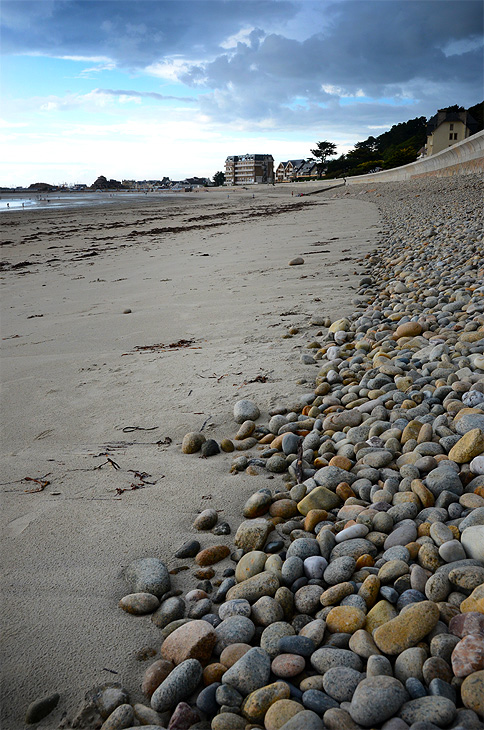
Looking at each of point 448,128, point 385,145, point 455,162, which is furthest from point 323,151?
point 455,162

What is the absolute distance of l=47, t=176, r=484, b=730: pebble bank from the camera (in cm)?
104

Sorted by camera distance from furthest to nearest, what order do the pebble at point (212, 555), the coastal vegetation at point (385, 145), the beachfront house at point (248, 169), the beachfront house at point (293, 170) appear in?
the beachfront house at point (248, 169), the beachfront house at point (293, 170), the coastal vegetation at point (385, 145), the pebble at point (212, 555)

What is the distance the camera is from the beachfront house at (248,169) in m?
105

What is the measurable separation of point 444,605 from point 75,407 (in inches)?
86.9

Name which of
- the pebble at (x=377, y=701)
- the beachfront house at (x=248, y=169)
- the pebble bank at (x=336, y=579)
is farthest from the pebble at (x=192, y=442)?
the beachfront house at (x=248, y=169)

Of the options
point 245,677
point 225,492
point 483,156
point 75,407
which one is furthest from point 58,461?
point 483,156

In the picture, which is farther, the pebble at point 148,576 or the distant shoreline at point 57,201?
the distant shoreline at point 57,201

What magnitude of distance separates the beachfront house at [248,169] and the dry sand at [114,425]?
103128 millimetres

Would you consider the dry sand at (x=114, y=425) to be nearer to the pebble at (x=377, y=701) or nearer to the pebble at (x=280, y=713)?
the pebble at (x=280, y=713)

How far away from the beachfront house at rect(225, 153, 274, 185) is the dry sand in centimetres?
10313

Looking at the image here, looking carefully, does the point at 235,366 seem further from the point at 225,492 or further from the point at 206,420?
the point at 225,492

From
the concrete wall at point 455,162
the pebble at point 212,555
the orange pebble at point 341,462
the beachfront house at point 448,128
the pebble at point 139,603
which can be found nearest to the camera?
the pebble at point 139,603

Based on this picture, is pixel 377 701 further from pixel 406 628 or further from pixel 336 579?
pixel 336 579

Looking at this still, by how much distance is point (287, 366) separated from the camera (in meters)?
3.04
